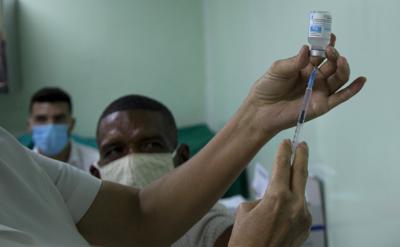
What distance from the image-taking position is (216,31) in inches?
119

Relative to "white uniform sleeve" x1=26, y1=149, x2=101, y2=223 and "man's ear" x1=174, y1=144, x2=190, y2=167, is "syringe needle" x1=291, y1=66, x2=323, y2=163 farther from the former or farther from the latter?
"man's ear" x1=174, y1=144, x2=190, y2=167

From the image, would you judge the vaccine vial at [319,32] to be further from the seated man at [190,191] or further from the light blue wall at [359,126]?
the light blue wall at [359,126]

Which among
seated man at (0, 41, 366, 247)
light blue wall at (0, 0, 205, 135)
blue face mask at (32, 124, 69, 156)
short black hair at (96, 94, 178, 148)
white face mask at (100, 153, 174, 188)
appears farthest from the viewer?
light blue wall at (0, 0, 205, 135)

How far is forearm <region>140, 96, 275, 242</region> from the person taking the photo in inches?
34.9

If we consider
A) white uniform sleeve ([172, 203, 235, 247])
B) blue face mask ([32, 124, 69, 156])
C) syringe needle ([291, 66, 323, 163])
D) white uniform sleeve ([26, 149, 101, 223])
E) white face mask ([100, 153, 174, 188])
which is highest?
syringe needle ([291, 66, 323, 163])

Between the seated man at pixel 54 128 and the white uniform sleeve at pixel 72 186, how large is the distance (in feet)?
5.87

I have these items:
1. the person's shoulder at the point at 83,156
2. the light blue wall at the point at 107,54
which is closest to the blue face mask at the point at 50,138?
the person's shoulder at the point at 83,156

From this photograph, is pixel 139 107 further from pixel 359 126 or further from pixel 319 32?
pixel 319 32

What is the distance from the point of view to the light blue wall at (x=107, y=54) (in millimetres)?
3260

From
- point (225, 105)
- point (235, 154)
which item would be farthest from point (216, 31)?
point (235, 154)

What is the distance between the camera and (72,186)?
91 centimetres

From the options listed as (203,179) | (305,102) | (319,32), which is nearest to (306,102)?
(305,102)

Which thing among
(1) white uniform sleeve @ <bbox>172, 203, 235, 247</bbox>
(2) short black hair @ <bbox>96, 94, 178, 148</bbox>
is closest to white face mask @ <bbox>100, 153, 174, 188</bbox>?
(2) short black hair @ <bbox>96, 94, 178, 148</bbox>

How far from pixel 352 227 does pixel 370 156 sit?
0.26 metres
